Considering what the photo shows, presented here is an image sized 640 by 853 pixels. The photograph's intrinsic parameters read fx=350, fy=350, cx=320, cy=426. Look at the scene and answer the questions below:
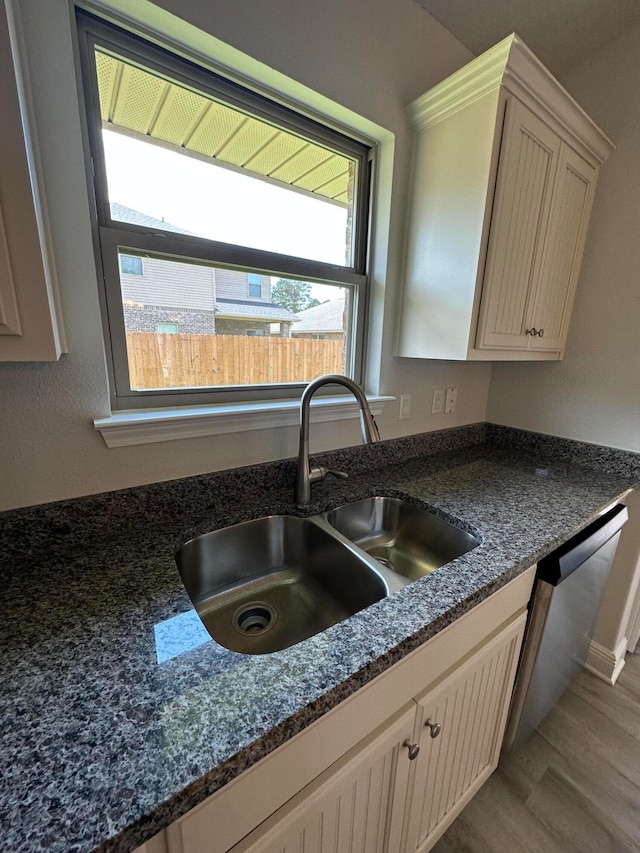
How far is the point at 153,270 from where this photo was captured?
3.22 feet

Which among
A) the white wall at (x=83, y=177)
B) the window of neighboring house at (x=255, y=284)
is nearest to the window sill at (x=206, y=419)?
the white wall at (x=83, y=177)

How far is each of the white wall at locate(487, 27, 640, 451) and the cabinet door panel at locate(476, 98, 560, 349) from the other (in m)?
0.37

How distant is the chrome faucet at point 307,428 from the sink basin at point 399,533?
0.11 meters

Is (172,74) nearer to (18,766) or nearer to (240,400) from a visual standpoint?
(240,400)

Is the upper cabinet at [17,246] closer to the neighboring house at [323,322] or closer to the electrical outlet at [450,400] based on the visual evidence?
the neighboring house at [323,322]

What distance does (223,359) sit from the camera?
3.71 ft

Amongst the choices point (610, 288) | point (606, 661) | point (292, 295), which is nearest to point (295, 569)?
point (292, 295)

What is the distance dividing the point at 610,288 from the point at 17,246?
191 cm

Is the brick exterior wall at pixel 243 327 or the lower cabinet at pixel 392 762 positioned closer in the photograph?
the lower cabinet at pixel 392 762

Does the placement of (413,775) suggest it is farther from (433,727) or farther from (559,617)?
(559,617)

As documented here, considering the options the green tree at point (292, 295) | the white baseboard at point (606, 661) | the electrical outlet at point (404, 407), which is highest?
the green tree at point (292, 295)

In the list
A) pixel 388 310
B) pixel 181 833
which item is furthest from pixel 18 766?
pixel 388 310

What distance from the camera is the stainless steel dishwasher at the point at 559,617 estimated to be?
1000mm

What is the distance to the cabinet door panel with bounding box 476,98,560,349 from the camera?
1100 mm
